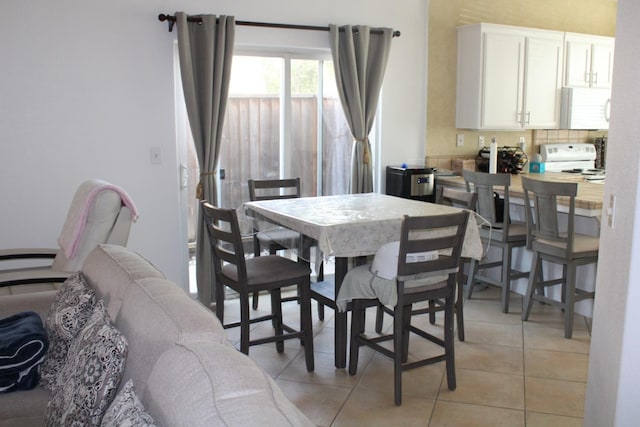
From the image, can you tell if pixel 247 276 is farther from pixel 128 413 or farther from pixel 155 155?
pixel 128 413

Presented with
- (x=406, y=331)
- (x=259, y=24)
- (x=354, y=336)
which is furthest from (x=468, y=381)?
(x=259, y=24)

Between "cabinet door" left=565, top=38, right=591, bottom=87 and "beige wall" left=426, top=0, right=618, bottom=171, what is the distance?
13.6 inches

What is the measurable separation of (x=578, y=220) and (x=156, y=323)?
355 cm

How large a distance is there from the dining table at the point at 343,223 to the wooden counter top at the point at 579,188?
96 cm

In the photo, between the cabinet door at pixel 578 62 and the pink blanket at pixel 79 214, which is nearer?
the pink blanket at pixel 79 214

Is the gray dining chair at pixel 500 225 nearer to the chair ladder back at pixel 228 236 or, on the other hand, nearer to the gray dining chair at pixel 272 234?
the gray dining chair at pixel 272 234

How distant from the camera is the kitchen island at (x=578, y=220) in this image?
154 inches

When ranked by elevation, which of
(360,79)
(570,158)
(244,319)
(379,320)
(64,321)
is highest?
(360,79)

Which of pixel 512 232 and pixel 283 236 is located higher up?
pixel 283 236

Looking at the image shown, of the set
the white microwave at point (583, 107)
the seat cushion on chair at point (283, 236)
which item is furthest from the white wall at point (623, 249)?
the white microwave at point (583, 107)

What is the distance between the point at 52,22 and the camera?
156 inches

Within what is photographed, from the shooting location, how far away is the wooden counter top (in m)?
3.85

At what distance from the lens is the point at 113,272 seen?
7.07 ft

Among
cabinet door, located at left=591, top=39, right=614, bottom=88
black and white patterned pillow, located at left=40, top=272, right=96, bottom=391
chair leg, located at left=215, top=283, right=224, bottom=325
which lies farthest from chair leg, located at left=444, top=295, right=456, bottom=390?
cabinet door, located at left=591, top=39, right=614, bottom=88
